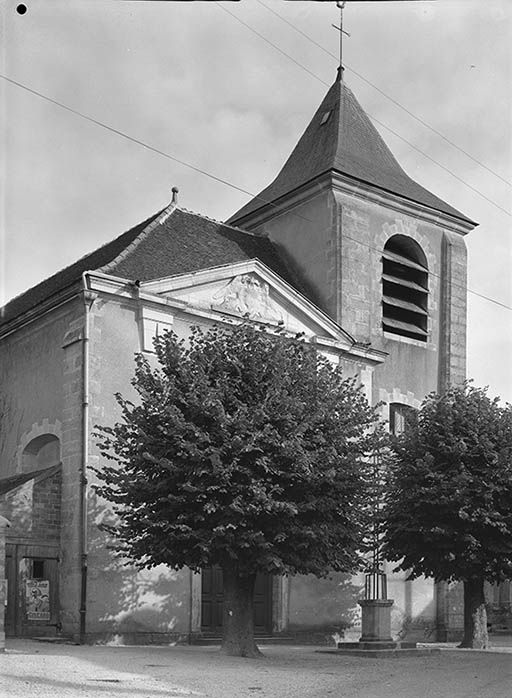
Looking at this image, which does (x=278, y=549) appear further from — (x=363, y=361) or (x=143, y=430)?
(x=363, y=361)

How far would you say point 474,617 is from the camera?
20.4 meters

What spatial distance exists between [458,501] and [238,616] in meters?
5.10

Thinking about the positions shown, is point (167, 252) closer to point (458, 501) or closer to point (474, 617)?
point (458, 501)

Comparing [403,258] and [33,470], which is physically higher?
[403,258]

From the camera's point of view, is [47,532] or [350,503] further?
[47,532]

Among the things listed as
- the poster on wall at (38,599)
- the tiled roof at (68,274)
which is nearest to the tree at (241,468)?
the poster on wall at (38,599)

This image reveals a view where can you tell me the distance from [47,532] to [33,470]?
3.01 metres

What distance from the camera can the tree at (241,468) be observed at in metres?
15.4

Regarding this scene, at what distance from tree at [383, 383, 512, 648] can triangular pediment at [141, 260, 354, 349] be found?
3401mm

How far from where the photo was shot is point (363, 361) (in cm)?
2395

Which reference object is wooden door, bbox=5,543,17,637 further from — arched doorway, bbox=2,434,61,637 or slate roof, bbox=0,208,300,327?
slate roof, bbox=0,208,300,327

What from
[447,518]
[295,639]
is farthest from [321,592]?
→ [447,518]

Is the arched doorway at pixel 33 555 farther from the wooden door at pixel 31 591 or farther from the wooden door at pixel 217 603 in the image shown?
the wooden door at pixel 217 603

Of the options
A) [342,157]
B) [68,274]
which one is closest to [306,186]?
[342,157]
